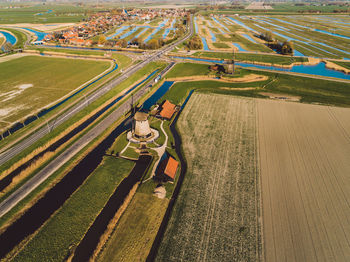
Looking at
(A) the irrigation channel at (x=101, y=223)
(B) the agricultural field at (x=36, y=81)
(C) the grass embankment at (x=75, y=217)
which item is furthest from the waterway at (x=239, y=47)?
(A) the irrigation channel at (x=101, y=223)

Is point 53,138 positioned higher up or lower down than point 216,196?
higher up

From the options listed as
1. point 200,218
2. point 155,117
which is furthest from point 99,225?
point 155,117

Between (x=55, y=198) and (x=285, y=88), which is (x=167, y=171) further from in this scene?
(x=285, y=88)

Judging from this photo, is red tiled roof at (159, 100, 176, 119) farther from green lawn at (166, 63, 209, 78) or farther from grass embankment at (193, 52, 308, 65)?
grass embankment at (193, 52, 308, 65)

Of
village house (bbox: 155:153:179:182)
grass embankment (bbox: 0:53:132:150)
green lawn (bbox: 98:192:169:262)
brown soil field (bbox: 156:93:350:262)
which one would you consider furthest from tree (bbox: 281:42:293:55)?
green lawn (bbox: 98:192:169:262)

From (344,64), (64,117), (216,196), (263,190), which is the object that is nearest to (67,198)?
(216,196)

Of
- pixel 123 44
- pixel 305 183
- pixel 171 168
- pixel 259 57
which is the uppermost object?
pixel 123 44

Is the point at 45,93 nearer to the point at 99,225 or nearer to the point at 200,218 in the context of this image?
the point at 99,225
